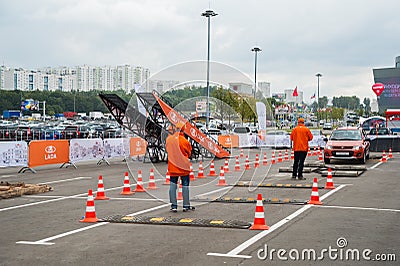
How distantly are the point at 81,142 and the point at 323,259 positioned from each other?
1965 cm

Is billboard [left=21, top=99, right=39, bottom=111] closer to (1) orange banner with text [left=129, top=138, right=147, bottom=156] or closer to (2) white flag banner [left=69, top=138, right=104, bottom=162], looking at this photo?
(2) white flag banner [left=69, top=138, right=104, bottom=162]

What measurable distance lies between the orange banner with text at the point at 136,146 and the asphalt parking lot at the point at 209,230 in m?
9.24

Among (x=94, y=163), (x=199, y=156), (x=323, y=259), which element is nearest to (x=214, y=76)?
(x=323, y=259)

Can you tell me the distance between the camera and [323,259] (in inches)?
277

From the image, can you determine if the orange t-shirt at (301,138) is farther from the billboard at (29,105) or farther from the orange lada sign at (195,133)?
the billboard at (29,105)

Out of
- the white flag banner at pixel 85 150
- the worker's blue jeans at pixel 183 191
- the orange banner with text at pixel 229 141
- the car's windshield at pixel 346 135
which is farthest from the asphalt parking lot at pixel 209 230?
the orange banner with text at pixel 229 141

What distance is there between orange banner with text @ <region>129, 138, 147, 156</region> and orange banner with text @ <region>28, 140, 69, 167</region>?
11.1 feet

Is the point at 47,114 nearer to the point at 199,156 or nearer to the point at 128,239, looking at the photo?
the point at 199,156

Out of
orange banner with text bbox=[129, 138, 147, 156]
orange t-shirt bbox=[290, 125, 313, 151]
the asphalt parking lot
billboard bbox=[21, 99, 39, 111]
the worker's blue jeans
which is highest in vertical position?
billboard bbox=[21, 99, 39, 111]

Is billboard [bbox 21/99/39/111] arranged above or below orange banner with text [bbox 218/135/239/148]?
above

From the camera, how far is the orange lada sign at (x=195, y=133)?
708 inches

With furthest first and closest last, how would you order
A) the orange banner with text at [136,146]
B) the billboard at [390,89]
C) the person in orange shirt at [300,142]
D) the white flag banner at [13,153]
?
the billboard at [390,89]
the orange banner with text at [136,146]
the white flag banner at [13,153]
the person in orange shirt at [300,142]

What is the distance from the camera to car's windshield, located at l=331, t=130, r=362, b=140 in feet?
84.1

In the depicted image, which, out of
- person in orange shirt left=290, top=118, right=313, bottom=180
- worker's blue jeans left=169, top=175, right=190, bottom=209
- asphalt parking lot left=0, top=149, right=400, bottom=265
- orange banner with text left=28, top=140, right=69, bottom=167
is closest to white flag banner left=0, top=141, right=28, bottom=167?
orange banner with text left=28, top=140, right=69, bottom=167
